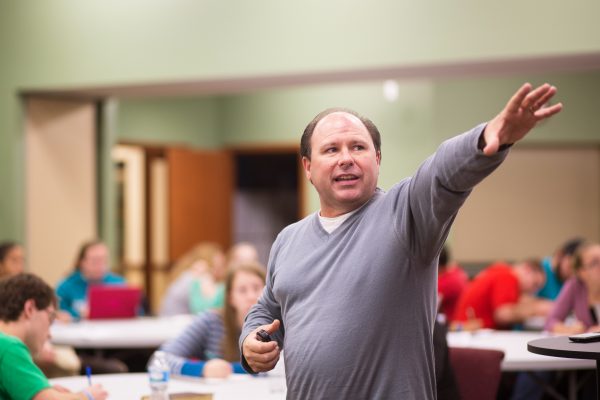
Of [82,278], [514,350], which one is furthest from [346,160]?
[82,278]

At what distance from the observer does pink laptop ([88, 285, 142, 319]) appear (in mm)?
6734

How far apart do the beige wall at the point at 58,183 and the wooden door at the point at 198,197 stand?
2.52 meters

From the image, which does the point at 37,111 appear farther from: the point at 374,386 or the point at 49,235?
the point at 374,386

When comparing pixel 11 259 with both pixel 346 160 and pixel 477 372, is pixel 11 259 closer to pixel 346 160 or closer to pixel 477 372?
pixel 477 372

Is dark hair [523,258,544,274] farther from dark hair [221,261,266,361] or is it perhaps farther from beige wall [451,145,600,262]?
dark hair [221,261,266,361]

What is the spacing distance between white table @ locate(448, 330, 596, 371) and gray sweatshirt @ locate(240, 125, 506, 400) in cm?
212

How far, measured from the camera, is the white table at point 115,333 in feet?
18.5

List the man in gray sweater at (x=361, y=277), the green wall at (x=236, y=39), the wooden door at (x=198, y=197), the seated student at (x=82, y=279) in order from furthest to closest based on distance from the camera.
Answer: the wooden door at (x=198, y=197), the seated student at (x=82, y=279), the green wall at (x=236, y=39), the man in gray sweater at (x=361, y=277)

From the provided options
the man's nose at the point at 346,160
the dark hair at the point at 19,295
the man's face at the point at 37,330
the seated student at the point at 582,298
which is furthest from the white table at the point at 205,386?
the seated student at the point at 582,298

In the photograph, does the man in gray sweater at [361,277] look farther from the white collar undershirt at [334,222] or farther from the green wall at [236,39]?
the green wall at [236,39]

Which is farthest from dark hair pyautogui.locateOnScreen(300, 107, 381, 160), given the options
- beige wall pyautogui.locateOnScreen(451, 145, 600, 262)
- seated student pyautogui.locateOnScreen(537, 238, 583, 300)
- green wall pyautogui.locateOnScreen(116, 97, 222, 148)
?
beige wall pyautogui.locateOnScreen(451, 145, 600, 262)

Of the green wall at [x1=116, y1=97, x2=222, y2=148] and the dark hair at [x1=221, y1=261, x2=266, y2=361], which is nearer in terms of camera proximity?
the dark hair at [x1=221, y1=261, x2=266, y2=361]

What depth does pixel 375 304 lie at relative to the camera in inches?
83.0

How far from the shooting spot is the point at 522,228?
35.4ft
